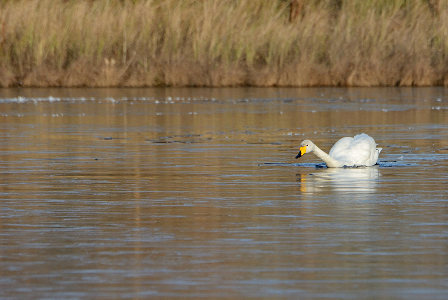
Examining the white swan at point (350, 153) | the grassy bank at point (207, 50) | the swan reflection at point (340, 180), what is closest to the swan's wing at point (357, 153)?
the white swan at point (350, 153)

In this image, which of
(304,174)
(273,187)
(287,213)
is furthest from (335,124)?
(287,213)

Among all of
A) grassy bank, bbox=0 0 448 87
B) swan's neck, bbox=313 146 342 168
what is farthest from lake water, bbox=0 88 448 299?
grassy bank, bbox=0 0 448 87

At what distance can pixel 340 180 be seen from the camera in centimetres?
1184

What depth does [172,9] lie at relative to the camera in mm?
33906

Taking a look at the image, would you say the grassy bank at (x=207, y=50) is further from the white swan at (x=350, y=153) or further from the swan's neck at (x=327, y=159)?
the swan's neck at (x=327, y=159)

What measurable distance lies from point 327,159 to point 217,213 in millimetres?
3996

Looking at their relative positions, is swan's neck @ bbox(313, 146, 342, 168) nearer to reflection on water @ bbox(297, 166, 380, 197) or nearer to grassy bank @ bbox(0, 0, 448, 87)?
reflection on water @ bbox(297, 166, 380, 197)

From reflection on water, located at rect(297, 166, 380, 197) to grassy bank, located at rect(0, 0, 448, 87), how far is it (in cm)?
1854

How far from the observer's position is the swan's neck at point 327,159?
13.0 meters

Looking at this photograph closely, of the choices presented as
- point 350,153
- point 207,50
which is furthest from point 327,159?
point 207,50

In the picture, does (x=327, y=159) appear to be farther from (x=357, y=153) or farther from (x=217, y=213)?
(x=217, y=213)

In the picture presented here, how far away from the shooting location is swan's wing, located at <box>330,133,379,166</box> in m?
13.2

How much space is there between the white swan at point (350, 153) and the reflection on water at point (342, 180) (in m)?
0.10

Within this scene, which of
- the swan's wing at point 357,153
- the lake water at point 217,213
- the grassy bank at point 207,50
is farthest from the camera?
the grassy bank at point 207,50
